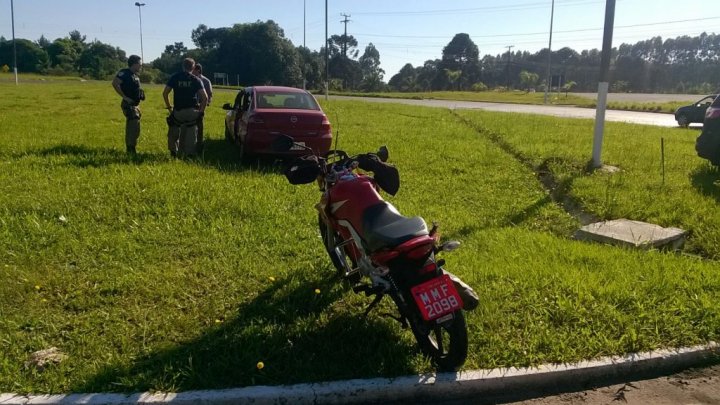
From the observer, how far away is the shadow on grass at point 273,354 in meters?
3.20

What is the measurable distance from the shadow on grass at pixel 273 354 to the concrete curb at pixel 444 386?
83mm

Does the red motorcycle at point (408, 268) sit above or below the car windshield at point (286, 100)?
below

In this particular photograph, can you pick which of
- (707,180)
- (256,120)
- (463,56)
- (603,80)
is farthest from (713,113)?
(463,56)

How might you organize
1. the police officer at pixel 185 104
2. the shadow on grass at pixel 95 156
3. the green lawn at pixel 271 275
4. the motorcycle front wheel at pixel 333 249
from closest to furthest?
1. the green lawn at pixel 271 275
2. the motorcycle front wheel at pixel 333 249
3. the shadow on grass at pixel 95 156
4. the police officer at pixel 185 104

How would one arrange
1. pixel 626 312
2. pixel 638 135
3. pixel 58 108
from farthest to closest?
1. pixel 58 108
2. pixel 638 135
3. pixel 626 312

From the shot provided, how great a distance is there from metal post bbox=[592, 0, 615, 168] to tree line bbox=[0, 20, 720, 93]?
171 feet

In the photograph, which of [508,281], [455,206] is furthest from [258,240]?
[455,206]

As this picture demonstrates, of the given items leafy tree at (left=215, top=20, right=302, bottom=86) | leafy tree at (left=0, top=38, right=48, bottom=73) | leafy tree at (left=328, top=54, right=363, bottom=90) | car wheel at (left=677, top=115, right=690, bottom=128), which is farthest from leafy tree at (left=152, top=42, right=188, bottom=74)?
car wheel at (left=677, top=115, right=690, bottom=128)

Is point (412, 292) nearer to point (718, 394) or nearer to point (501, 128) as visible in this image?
point (718, 394)

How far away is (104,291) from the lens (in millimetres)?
4270

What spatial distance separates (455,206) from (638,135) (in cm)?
917

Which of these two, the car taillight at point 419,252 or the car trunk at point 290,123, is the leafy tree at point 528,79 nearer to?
the car trunk at point 290,123

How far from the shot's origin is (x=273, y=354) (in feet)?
11.4

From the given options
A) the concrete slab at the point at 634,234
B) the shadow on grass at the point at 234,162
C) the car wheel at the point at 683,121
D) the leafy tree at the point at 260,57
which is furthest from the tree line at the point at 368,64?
the concrete slab at the point at 634,234
